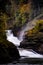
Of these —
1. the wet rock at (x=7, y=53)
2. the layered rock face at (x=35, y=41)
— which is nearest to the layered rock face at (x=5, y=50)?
the wet rock at (x=7, y=53)

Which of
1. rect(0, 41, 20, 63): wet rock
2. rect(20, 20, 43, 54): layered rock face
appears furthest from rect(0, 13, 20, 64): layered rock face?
rect(20, 20, 43, 54): layered rock face

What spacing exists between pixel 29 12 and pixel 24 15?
1163 mm

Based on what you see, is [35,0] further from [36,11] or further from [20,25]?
[20,25]

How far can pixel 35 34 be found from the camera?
126 ft

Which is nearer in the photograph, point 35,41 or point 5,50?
point 5,50

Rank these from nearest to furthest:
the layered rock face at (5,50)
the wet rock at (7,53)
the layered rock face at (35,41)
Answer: the wet rock at (7,53) < the layered rock face at (5,50) < the layered rock face at (35,41)

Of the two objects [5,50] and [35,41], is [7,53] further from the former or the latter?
[35,41]

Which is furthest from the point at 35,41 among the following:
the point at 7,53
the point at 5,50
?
the point at 5,50

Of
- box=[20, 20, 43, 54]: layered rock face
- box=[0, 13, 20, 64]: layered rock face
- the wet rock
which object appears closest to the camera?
the wet rock

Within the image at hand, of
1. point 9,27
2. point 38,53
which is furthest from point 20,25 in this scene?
point 38,53

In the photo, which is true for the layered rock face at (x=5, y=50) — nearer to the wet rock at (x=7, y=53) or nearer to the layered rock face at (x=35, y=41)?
the wet rock at (x=7, y=53)

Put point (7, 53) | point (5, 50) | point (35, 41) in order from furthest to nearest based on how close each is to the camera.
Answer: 1. point (35, 41)
2. point (7, 53)
3. point (5, 50)

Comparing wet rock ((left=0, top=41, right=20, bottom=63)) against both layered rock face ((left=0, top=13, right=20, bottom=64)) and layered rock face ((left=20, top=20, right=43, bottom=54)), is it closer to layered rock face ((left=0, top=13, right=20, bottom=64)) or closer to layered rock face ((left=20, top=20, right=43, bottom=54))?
layered rock face ((left=0, top=13, right=20, bottom=64))

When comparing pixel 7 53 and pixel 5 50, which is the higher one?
pixel 5 50
